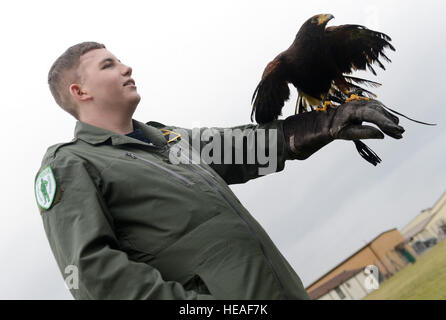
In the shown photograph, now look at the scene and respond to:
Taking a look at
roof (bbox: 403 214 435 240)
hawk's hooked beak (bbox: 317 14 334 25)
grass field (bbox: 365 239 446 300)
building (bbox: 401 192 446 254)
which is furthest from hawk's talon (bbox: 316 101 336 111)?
roof (bbox: 403 214 435 240)

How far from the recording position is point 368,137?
1.85 metres

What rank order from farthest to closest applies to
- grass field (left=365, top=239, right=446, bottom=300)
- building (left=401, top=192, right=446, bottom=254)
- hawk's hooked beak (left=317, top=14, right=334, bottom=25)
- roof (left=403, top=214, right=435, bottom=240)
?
1. roof (left=403, top=214, right=435, bottom=240)
2. building (left=401, top=192, right=446, bottom=254)
3. grass field (left=365, top=239, right=446, bottom=300)
4. hawk's hooked beak (left=317, top=14, right=334, bottom=25)

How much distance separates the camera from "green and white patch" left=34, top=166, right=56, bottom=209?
54.7 inches

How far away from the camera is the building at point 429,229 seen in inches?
999

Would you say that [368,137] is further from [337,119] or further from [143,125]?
[143,125]

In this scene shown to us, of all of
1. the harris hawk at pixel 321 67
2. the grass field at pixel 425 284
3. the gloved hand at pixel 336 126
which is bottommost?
the grass field at pixel 425 284

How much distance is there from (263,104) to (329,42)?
0.54 metres

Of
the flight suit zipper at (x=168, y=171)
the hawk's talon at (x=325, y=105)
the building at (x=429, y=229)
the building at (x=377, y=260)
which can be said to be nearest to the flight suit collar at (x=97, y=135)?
the flight suit zipper at (x=168, y=171)

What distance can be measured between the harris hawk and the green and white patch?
4.43 feet

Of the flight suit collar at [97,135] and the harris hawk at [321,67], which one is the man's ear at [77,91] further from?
the harris hawk at [321,67]

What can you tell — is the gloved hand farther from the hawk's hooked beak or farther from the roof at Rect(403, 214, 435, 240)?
the roof at Rect(403, 214, 435, 240)

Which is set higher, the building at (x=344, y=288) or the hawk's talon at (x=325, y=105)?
the hawk's talon at (x=325, y=105)

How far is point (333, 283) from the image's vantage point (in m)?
33.5
